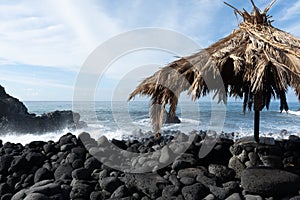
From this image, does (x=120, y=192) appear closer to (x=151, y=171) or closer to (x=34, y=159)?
(x=151, y=171)

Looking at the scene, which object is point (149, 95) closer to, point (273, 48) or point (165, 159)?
point (165, 159)

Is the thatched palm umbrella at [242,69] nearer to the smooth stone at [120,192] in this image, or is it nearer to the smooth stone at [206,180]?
the smooth stone at [206,180]

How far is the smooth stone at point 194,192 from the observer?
356cm

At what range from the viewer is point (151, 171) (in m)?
4.29

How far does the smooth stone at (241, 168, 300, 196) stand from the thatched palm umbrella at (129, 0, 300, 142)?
101 centimetres

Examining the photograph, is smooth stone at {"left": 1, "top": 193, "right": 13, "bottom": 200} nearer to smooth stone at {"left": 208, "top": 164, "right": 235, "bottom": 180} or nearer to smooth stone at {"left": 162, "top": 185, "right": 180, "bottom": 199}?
smooth stone at {"left": 162, "top": 185, "right": 180, "bottom": 199}

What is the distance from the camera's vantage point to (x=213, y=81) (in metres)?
4.12

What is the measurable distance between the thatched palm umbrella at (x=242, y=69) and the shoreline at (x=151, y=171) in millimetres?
502

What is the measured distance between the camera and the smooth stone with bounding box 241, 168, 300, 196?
11.6 feet

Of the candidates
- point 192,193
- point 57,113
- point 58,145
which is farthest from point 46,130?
point 192,193

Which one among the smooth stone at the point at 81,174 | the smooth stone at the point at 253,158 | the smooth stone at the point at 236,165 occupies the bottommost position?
the smooth stone at the point at 81,174

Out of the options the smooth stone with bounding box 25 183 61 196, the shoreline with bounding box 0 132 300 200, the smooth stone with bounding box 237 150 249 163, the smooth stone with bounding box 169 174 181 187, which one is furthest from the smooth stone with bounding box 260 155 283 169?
the smooth stone with bounding box 25 183 61 196

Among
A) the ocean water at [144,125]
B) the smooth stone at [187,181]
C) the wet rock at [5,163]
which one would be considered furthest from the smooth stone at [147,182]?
the ocean water at [144,125]

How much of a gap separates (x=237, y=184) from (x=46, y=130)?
1761 cm
